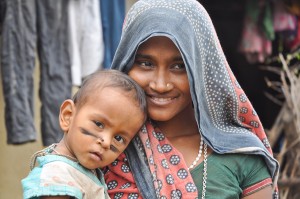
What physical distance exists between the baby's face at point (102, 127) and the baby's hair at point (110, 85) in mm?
19

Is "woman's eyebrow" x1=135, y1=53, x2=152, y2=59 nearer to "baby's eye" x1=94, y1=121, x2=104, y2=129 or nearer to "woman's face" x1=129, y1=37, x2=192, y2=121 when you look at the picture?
"woman's face" x1=129, y1=37, x2=192, y2=121

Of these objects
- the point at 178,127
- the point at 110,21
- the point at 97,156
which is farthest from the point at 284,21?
the point at 97,156

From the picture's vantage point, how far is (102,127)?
89.5 inches

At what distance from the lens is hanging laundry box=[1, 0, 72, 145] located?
12.9ft

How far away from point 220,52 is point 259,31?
3118 millimetres

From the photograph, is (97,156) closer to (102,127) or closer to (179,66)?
(102,127)

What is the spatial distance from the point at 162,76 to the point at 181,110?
0.22 m

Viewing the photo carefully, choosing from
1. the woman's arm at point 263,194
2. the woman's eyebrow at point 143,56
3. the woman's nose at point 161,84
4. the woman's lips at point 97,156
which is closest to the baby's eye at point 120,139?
the woman's lips at point 97,156

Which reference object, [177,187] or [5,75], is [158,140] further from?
[5,75]

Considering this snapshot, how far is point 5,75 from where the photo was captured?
394cm

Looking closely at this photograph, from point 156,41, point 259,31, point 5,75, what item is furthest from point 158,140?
point 259,31

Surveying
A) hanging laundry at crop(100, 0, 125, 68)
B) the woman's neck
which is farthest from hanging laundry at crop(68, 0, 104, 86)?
the woman's neck

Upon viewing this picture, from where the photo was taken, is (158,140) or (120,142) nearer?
(120,142)

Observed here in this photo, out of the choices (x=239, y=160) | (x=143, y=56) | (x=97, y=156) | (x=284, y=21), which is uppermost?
(x=143, y=56)
